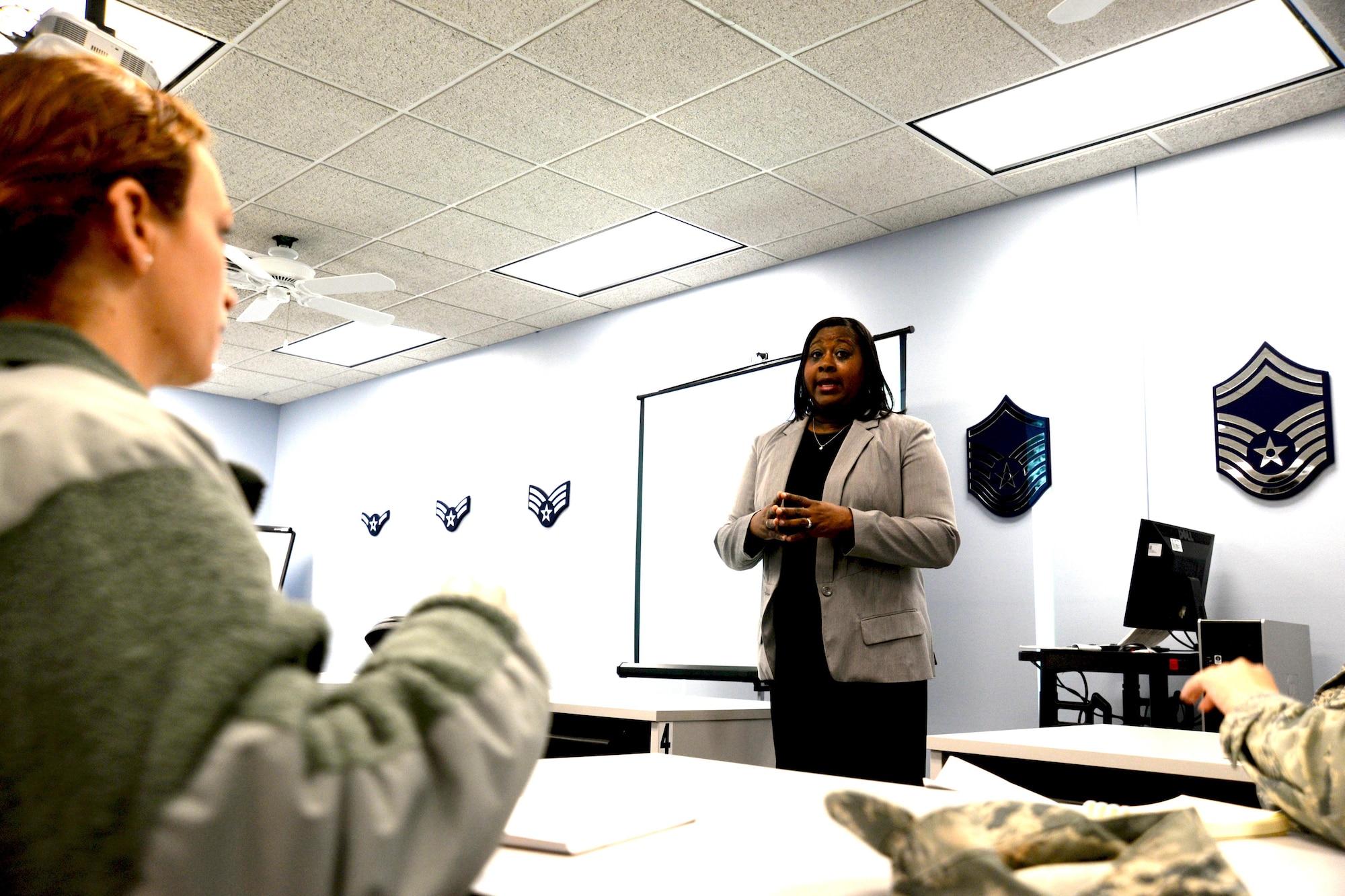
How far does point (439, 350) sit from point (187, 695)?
6.13 meters

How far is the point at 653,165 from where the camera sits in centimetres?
389

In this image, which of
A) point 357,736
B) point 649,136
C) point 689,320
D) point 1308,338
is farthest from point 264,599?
point 689,320

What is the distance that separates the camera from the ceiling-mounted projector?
1431mm

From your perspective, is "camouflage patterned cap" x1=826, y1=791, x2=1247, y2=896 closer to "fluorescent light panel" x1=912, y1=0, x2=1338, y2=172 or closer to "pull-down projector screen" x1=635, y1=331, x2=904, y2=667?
"fluorescent light panel" x1=912, y1=0, x2=1338, y2=172

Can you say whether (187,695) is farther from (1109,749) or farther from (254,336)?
(254,336)

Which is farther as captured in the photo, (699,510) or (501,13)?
(699,510)

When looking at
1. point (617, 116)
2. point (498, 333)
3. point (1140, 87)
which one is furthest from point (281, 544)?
point (1140, 87)

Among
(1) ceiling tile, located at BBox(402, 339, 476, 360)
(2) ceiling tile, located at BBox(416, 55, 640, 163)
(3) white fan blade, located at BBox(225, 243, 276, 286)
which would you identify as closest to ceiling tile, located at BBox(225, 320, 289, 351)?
(1) ceiling tile, located at BBox(402, 339, 476, 360)

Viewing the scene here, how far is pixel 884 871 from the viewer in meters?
0.76

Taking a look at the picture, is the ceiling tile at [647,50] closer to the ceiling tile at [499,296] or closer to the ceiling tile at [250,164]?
the ceiling tile at [250,164]

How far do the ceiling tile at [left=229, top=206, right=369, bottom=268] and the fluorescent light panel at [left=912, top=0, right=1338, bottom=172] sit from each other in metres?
2.57

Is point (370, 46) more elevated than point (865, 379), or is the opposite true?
point (370, 46)

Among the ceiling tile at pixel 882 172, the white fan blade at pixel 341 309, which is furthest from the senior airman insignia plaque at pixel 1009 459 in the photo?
the white fan blade at pixel 341 309

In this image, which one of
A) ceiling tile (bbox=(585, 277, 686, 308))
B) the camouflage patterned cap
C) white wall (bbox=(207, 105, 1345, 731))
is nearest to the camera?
the camouflage patterned cap
